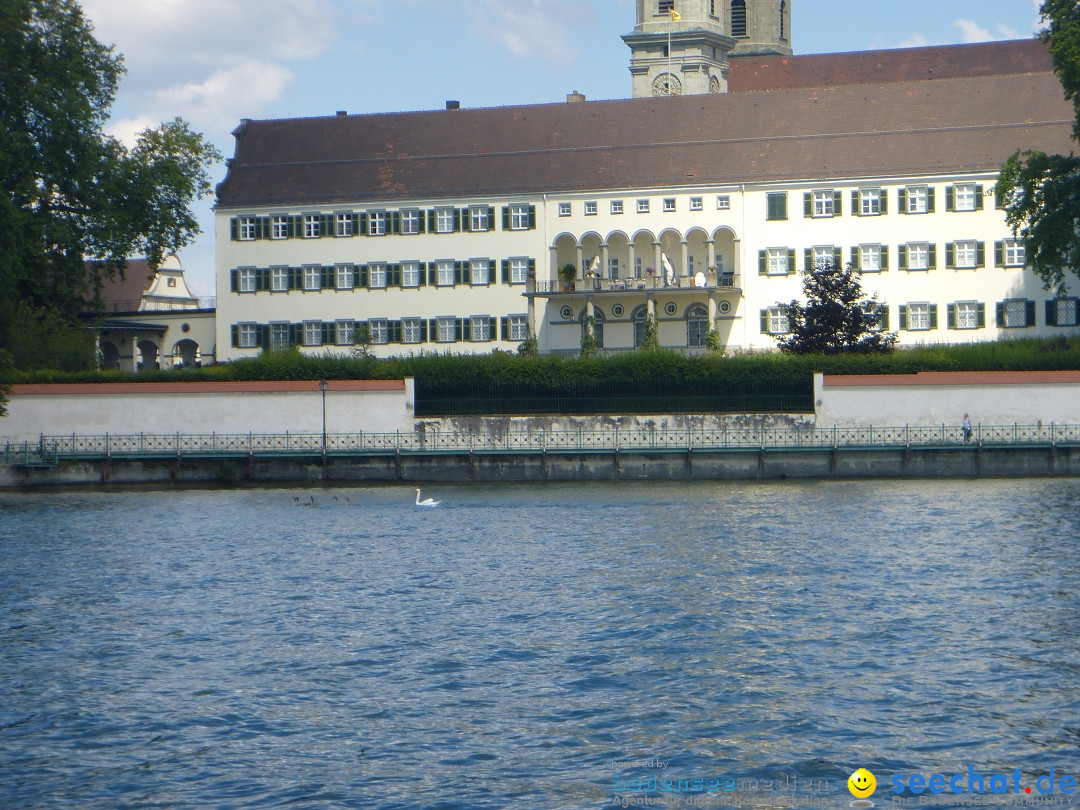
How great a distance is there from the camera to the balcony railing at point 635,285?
73.3 m

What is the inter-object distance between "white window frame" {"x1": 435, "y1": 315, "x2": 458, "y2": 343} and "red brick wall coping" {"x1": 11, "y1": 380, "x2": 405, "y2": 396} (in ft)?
71.0

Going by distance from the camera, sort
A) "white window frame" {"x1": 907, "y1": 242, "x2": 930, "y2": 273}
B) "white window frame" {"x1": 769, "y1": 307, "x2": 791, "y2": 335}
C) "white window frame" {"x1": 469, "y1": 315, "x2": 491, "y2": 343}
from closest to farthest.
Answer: "white window frame" {"x1": 907, "y1": 242, "x2": 930, "y2": 273}
"white window frame" {"x1": 769, "y1": 307, "x2": 791, "y2": 335}
"white window frame" {"x1": 469, "y1": 315, "x2": 491, "y2": 343}

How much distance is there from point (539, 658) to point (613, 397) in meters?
32.8

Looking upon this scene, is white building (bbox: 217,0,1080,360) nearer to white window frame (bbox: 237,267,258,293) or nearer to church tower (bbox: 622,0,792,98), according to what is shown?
white window frame (bbox: 237,267,258,293)

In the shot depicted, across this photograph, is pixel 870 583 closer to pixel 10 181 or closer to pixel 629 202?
pixel 10 181

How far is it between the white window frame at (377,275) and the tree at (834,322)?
25404 millimetres

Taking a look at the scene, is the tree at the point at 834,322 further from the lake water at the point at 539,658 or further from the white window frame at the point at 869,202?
the lake water at the point at 539,658

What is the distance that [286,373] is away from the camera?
184ft

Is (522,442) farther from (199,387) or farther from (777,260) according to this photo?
(777,260)

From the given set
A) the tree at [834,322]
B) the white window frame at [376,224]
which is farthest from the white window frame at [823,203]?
the white window frame at [376,224]

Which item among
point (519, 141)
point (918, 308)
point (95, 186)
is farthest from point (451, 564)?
point (519, 141)

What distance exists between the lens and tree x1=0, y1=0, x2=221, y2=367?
58844mm

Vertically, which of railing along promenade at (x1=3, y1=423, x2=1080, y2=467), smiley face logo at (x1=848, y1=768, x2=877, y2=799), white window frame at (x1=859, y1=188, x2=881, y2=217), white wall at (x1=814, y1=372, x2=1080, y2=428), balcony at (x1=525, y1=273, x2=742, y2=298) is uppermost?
white window frame at (x1=859, y1=188, x2=881, y2=217)

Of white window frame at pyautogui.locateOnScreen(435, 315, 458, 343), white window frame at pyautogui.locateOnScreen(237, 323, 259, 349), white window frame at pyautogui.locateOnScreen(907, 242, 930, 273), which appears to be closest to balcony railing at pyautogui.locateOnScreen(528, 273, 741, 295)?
white window frame at pyautogui.locateOnScreen(435, 315, 458, 343)
